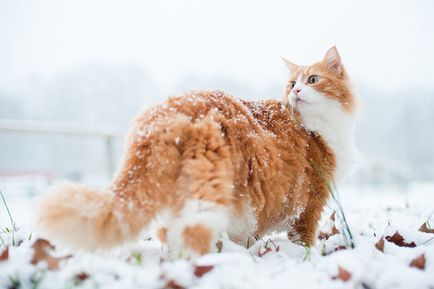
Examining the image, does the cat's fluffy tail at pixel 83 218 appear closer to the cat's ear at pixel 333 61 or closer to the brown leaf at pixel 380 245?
the brown leaf at pixel 380 245

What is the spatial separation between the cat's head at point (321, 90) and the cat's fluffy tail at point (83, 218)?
4.54ft

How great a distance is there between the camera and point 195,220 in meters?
1.42

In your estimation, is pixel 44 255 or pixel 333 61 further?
pixel 333 61

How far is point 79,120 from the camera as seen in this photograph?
23.7 m

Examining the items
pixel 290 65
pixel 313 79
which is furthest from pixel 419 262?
pixel 290 65

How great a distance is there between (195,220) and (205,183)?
15cm

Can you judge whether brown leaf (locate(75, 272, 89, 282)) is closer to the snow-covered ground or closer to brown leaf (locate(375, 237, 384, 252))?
the snow-covered ground

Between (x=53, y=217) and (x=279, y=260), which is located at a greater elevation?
(x=53, y=217)

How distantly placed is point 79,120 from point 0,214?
813 inches

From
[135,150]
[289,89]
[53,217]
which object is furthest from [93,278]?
[289,89]

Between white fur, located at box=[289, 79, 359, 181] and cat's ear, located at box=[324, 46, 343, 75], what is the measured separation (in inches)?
12.1

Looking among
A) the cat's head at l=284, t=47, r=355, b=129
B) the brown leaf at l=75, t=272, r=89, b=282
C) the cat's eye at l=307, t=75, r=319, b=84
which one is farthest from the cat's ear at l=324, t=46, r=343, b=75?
the brown leaf at l=75, t=272, r=89, b=282

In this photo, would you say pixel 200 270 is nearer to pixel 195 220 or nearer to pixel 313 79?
pixel 195 220

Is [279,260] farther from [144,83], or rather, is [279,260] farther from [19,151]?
[144,83]
